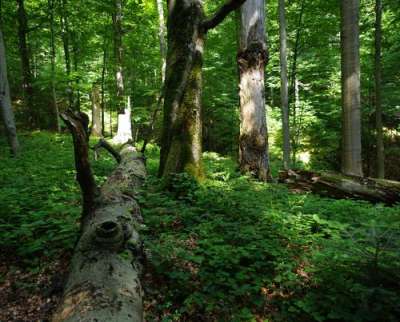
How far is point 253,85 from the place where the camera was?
23.6 ft

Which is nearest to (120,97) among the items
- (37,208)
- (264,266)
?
(37,208)

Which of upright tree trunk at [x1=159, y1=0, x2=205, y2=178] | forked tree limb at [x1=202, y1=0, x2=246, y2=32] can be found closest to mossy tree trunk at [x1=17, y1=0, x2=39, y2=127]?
upright tree trunk at [x1=159, y1=0, x2=205, y2=178]

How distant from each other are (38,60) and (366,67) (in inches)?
1096

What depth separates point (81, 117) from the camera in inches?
133

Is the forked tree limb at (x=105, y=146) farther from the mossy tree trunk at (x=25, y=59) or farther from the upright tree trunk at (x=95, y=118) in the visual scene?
the mossy tree trunk at (x=25, y=59)

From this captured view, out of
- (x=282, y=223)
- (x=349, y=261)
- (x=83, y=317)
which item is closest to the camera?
(x=83, y=317)

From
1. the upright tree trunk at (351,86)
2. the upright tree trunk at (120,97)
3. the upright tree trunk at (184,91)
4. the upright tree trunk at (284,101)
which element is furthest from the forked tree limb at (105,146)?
the upright tree trunk at (120,97)

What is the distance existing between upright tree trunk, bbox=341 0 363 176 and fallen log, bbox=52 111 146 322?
18.5 feet

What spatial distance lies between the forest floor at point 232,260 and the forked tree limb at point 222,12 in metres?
3.21

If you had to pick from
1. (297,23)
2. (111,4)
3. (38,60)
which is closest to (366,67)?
(297,23)

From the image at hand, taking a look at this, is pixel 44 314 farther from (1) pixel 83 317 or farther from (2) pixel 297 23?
(2) pixel 297 23

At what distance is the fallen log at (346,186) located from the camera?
672 cm

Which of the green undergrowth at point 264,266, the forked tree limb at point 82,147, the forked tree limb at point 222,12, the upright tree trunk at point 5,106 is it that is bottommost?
the green undergrowth at point 264,266

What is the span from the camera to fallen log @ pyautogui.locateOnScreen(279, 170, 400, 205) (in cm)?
672
